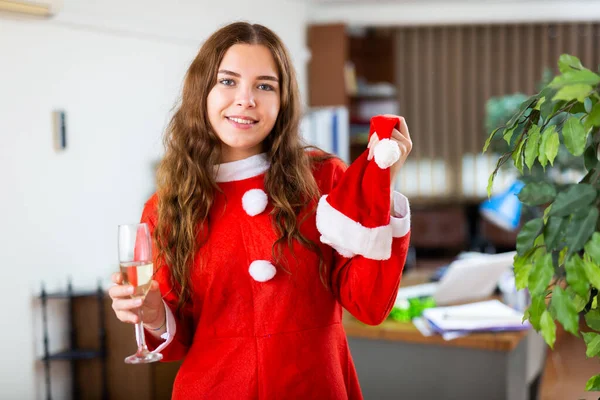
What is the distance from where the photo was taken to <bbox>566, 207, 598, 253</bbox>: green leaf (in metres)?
0.77

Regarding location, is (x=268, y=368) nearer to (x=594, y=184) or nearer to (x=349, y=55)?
(x=594, y=184)

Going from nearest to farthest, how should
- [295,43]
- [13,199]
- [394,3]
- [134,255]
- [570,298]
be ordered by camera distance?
[570,298] < [134,255] < [13,199] < [295,43] < [394,3]

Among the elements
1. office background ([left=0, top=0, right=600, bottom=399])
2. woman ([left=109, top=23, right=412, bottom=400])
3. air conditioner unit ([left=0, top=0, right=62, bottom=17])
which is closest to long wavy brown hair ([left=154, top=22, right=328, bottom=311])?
woman ([left=109, top=23, right=412, bottom=400])

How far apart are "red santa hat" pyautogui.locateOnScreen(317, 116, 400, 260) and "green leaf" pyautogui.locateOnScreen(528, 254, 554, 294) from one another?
0.50 m

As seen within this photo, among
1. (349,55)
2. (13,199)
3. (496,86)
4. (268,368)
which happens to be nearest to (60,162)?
(13,199)

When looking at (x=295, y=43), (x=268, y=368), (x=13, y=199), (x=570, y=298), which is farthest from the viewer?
(x=295, y=43)

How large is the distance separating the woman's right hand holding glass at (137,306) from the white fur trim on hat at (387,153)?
504mm

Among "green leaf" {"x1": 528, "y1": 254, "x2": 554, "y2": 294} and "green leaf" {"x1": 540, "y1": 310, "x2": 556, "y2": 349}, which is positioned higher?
"green leaf" {"x1": 528, "y1": 254, "x2": 554, "y2": 294}

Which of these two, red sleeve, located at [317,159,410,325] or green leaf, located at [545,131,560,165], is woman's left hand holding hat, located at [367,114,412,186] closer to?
red sleeve, located at [317,159,410,325]

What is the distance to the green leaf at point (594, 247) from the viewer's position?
76 cm

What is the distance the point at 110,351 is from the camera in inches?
139

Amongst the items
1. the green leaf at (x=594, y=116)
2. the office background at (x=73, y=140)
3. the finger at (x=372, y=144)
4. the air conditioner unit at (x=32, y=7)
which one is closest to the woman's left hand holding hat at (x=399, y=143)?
the finger at (x=372, y=144)

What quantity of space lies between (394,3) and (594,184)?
7002 mm

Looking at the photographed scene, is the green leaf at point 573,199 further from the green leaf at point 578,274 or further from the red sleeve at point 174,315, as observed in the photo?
the red sleeve at point 174,315
